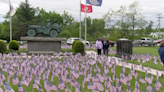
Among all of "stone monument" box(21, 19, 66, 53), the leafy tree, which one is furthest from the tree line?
"stone monument" box(21, 19, 66, 53)

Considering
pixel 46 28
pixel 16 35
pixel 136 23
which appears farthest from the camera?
pixel 16 35

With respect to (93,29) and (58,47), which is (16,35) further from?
(58,47)

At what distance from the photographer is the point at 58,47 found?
1639 centimetres

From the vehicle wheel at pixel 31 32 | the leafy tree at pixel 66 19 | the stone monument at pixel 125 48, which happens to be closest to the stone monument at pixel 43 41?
the vehicle wheel at pixel 31 32

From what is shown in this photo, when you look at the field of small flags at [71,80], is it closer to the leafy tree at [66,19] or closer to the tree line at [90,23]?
the tree line at [90,23]

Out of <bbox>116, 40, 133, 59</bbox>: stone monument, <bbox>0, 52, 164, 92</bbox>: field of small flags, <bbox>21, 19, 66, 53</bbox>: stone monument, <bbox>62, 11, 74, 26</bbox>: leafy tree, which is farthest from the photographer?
<bbox>62, 11, 74, 26</bbox>: leafy tree

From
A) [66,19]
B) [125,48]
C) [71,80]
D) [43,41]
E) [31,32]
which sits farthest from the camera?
[66,19]

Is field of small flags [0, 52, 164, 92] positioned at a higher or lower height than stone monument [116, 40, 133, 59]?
lower

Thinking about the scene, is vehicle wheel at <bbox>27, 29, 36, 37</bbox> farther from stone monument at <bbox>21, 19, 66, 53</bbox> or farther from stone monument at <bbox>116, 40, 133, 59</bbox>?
stone monument at <bbox>116, 40, 133, 59</bbox>

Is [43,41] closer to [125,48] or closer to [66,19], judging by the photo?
[125,48]

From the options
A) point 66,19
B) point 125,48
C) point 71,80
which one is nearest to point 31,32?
point 125,48

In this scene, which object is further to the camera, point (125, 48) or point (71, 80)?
point (125, 48)

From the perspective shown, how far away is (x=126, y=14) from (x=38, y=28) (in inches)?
→ 1148

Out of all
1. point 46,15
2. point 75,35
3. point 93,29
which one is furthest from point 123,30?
point 46,15
